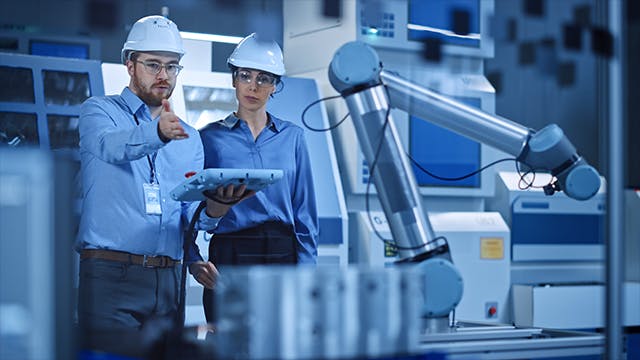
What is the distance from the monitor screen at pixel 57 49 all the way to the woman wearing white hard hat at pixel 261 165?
92 cm

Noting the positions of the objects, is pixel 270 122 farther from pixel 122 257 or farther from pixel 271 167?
pixel 122 257

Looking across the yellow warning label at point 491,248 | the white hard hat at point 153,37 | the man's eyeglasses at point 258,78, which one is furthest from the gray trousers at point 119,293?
the yellow warning label at point 491,248

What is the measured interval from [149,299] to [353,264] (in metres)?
1.16

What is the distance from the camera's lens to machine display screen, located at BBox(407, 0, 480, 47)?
12.2ft

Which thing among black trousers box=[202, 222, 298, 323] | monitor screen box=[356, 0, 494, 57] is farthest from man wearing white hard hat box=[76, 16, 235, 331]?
monitor screen box=[356, 0, 494, 57]

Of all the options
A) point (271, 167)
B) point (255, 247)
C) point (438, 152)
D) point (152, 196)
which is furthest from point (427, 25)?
point (152, 196)

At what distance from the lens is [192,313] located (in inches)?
125

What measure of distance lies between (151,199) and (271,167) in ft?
1.76

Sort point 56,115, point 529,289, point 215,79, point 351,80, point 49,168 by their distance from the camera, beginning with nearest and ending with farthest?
point 49,168 → point 351,80 → point 56,115 → point 215,79 → point 529,289

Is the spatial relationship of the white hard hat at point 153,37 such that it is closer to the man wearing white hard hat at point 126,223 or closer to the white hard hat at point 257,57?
the man wearing white hard hat at point 126,223

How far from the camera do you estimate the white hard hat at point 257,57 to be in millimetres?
3102

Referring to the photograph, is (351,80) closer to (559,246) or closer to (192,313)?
(192,313)

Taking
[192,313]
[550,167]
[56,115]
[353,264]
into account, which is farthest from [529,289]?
[56,115]

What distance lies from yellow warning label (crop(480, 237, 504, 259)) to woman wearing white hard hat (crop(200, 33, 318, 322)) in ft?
3.09
